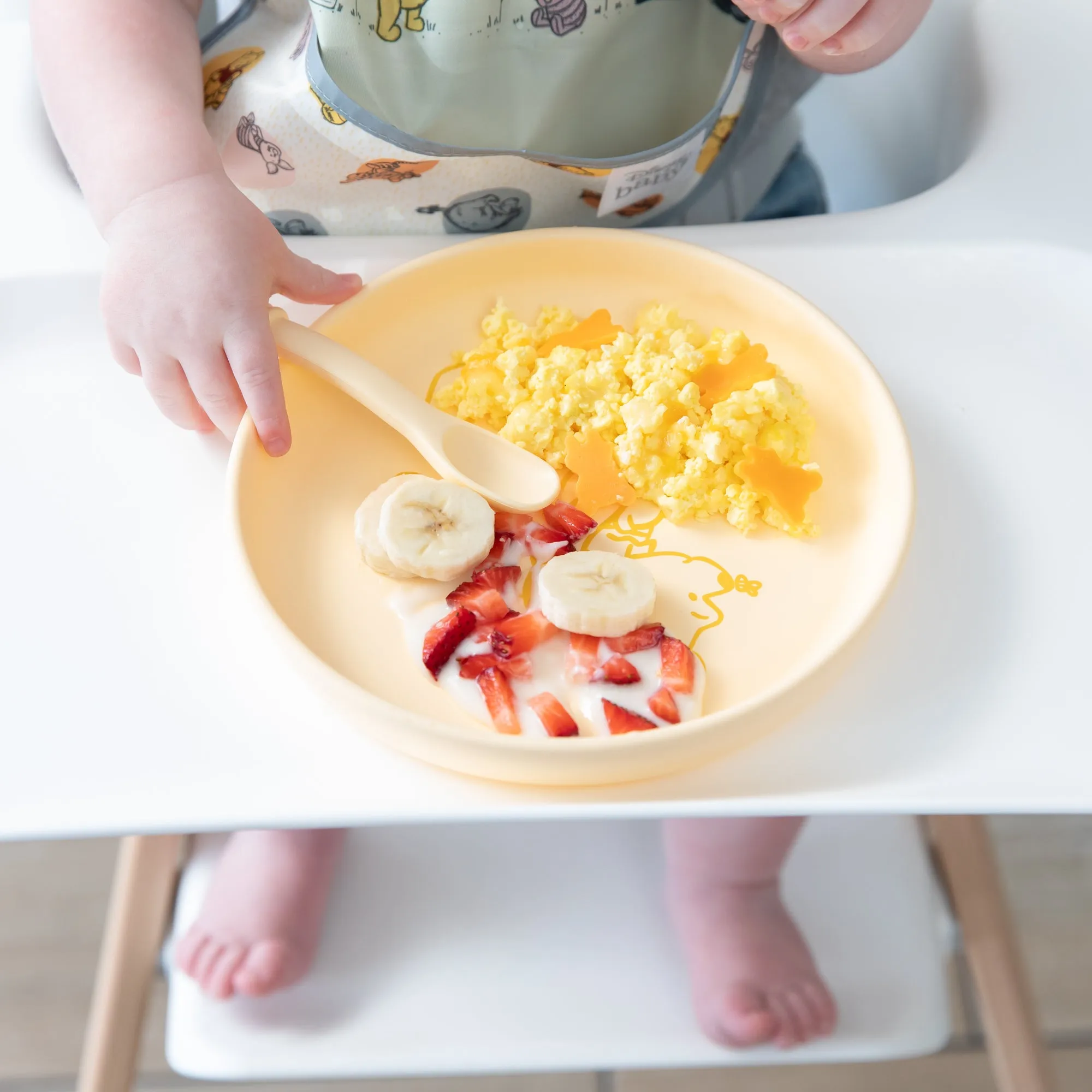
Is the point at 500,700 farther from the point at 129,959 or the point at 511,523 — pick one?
the point at 129,959

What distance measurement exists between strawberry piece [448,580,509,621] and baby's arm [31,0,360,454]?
146 millimetres

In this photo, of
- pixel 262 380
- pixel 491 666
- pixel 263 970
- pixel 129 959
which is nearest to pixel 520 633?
pixel 491 666

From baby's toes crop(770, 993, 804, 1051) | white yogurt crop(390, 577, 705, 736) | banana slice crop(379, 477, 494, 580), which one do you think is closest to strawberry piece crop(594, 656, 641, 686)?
white yogurt crop(390, 577, 705, 736)

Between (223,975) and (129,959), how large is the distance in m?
0.12

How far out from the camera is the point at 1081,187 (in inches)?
33.1

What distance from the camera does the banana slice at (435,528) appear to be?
0.63m

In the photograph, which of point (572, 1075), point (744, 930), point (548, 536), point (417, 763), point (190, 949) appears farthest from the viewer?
point (572, 1075)

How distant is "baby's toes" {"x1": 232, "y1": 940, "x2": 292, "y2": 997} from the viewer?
0.91 meters

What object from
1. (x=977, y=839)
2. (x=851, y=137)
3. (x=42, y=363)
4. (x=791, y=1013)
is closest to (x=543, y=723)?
(x=42, y=363)

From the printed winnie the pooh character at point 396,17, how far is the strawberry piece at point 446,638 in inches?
20.5

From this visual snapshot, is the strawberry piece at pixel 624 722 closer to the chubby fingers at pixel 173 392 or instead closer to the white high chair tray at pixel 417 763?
the white high chair tray at pixel 417 763

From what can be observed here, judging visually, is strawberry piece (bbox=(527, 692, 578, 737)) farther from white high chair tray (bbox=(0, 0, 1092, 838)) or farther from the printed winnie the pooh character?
the printed winnie the pooh character

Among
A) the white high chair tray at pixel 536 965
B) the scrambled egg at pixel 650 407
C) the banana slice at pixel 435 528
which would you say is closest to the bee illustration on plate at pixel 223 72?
the scrambled egg at pixel 650 407

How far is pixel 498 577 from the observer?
2.13 feet
